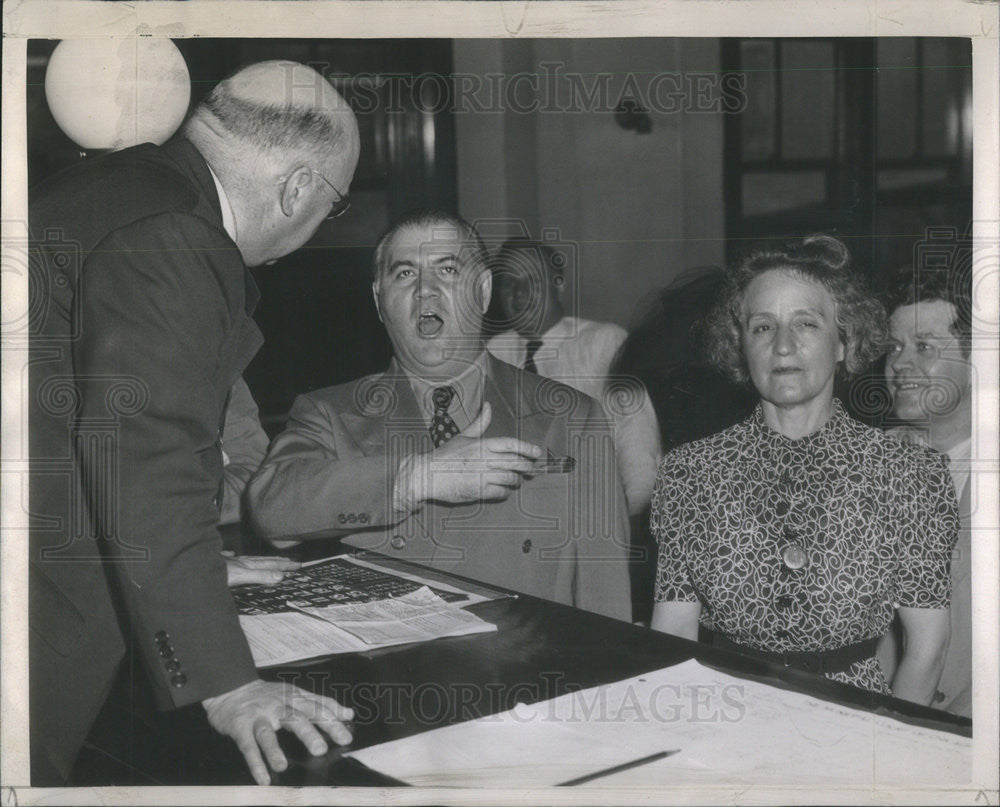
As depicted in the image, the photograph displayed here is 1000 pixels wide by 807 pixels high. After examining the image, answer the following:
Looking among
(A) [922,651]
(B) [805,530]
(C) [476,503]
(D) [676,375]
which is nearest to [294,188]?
(C) [476,503]

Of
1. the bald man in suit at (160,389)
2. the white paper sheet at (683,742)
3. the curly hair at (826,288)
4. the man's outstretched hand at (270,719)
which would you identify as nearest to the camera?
the man's outstretched hand at (270,719)

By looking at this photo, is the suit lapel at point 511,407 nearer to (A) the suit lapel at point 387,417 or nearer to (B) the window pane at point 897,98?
(A) the suit lapel at point 387,417

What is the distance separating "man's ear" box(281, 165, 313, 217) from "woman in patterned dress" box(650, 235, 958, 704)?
108cm

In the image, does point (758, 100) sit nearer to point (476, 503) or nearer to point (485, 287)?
point (485, 287)

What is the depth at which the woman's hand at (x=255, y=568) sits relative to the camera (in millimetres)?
2426

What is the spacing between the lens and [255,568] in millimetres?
2447

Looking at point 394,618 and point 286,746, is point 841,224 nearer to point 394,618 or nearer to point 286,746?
point 394,618

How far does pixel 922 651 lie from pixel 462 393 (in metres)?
1.31

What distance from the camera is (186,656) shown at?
221cm

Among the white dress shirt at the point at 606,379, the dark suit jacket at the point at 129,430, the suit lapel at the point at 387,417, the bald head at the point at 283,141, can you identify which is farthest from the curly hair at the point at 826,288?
the dark suit jacket at the point at 129,430

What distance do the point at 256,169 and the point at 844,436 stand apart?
161 cm

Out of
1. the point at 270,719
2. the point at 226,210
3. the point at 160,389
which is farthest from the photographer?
the point at 226,210

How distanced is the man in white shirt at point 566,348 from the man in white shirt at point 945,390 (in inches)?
25.3

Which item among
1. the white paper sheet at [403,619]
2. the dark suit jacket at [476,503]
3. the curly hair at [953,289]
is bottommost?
the white paper sheet at [403,619]
